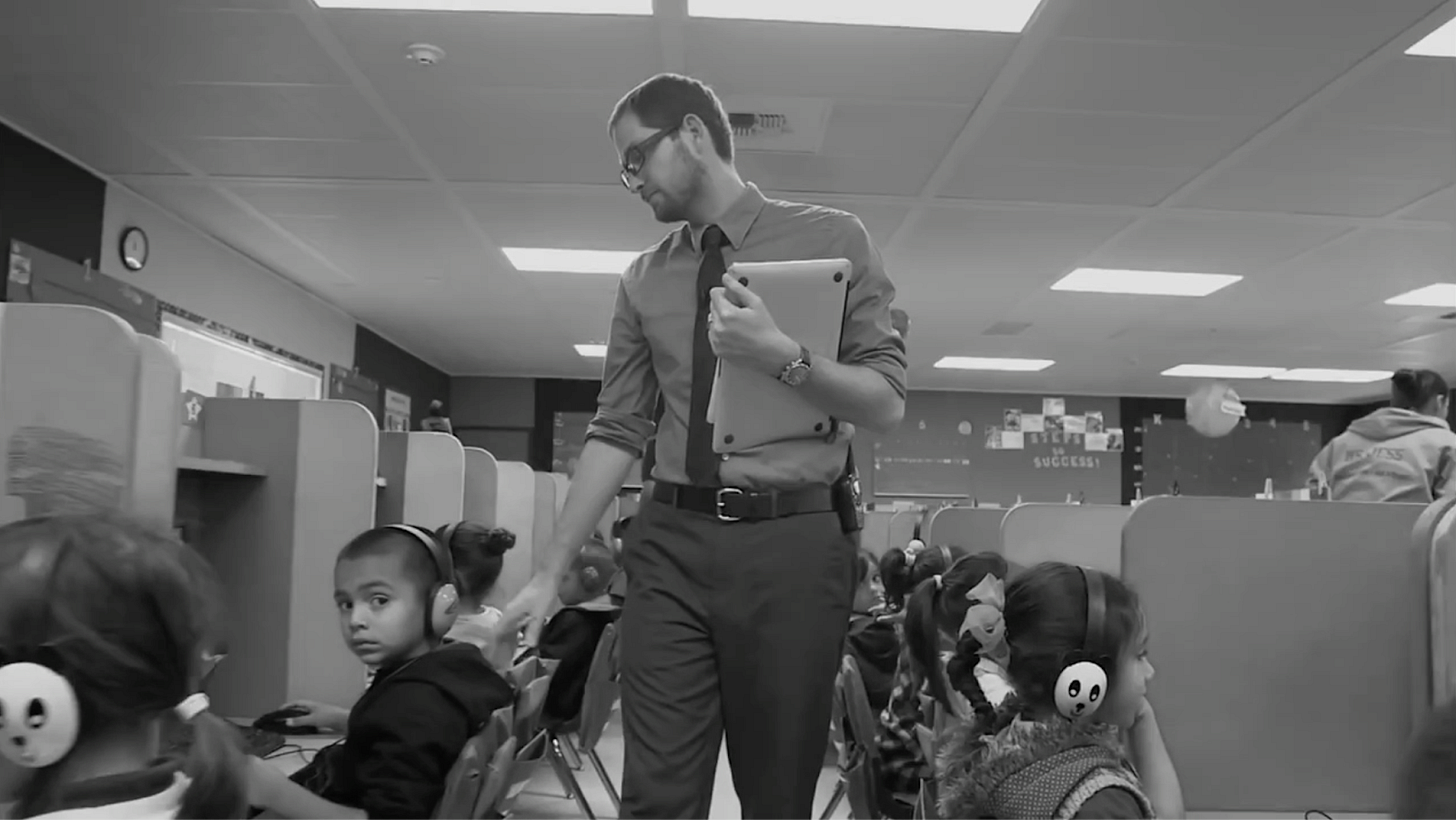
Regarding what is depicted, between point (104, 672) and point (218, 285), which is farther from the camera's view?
point (218, 285)

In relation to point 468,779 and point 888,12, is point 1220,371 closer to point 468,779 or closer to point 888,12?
point 888,12

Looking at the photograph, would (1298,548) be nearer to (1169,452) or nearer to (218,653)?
(218,653)

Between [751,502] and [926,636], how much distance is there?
99cm

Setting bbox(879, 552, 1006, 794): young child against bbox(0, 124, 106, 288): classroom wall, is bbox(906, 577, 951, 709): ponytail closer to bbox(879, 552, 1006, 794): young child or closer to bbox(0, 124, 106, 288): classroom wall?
bbox(879, 552, 1006, 794): young child

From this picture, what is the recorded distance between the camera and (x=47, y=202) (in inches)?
191

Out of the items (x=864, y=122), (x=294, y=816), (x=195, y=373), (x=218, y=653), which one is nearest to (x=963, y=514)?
(x=864, y=122)

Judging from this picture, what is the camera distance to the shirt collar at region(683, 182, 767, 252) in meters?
1.60

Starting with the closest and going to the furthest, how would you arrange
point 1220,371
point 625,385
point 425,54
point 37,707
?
point 37,707 → point 625,385 → point 425,54 → point 1220,371

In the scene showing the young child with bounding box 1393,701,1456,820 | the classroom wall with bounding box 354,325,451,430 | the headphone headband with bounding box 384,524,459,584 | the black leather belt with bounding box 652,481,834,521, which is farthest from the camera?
the classroom wall with bounding box 354,325,451,430

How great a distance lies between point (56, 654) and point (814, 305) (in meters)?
0.93

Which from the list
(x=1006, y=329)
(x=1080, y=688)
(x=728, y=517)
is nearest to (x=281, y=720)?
(x=728, y=517)

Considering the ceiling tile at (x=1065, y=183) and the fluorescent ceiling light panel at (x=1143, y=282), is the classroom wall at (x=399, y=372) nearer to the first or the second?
the fluorescent ceiling light panel at (x=1143, y=282)

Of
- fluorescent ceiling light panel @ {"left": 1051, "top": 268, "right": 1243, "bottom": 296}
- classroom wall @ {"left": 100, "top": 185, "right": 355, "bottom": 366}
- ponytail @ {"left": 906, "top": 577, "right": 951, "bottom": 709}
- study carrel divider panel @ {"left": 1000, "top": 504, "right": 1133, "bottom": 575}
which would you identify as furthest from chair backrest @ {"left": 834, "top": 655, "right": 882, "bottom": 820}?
fluorescent ceiling light panel @ {"left": 1051, "top": 268, "right": 1243, "bottom": 296}

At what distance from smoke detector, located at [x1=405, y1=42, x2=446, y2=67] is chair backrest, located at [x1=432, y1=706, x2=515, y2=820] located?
2.67 m
